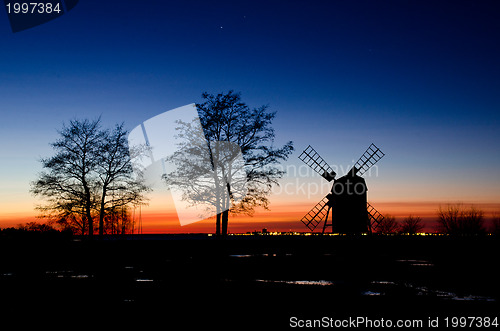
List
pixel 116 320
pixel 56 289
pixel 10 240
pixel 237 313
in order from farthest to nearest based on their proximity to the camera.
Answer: pixel 10 240, pixel 56 289, pixel 237 313, pixel 116 320

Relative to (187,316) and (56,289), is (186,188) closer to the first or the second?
(56,289)

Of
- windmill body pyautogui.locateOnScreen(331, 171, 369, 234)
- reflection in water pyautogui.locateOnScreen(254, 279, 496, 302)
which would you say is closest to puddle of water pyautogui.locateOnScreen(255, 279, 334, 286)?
reflection in water pyautogui.locateOnScreen(254, 279, 496, 302)

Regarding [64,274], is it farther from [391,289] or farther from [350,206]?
[350,206]

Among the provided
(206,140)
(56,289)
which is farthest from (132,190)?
(56,289)

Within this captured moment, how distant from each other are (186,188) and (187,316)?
74.6 ft

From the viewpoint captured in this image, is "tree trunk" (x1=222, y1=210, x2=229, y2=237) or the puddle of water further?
"tree trunk" (x1=222, y1=210, x2=229, y2=237)

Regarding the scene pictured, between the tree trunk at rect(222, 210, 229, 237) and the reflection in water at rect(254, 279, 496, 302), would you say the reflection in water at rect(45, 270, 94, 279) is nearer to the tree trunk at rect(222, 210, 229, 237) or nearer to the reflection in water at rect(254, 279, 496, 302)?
the reflection in water at rect(254, 279, 496, 302)

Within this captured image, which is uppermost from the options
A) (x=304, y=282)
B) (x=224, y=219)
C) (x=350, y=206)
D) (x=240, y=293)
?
(x=350, y=206)

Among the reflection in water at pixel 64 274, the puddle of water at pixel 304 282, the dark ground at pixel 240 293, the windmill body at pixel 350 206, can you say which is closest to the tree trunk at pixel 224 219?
the windmill body at pixel 350 206

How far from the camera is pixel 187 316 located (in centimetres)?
623

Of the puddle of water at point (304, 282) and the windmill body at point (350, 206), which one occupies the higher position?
the windmill body at point (350, 206)

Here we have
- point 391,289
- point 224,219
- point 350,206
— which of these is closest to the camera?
point 391,289

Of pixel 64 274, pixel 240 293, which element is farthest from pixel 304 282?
pixel 64 274

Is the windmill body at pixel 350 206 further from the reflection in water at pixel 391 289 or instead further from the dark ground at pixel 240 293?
the reflection in water at pixel 391 289
